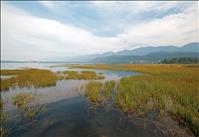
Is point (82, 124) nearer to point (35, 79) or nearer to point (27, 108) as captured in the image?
point (27, 108)

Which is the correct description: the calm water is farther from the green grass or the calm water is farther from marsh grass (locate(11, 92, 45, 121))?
the green grass

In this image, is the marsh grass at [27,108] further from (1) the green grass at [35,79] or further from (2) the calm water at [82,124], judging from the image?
(1) the green grass at [35,79]

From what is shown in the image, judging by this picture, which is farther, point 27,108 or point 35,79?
point 35,79

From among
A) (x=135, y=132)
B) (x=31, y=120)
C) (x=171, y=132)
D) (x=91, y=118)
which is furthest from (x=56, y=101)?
(x=171, y=132)

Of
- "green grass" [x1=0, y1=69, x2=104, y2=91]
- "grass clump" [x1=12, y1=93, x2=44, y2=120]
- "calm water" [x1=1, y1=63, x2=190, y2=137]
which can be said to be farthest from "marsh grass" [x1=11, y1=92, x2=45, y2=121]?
"green grass" [x1=0, y1=69, x2=104, y2=91]

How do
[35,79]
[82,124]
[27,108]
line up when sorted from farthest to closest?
[35,79], [27,108], [82,124]

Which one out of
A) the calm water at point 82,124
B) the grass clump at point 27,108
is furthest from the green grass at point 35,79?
the calm water at point 82,124

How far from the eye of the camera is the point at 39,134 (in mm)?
7055

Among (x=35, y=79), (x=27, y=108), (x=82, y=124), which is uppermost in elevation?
(x=35, y=79)

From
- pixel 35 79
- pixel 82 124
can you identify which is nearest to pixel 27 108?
pixel 82 124

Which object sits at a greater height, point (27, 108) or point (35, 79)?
point (35, 79)

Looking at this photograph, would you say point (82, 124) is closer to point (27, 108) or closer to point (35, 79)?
point (27, 108)

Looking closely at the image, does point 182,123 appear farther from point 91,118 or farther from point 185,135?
point 91,118

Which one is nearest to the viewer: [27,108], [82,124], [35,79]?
[82,124]
